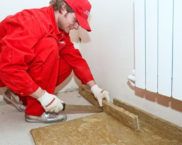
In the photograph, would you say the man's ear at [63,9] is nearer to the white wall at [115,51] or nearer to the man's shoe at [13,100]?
the white wall at [115,51]

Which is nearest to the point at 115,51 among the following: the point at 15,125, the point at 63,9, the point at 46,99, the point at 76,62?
the point at 76,62

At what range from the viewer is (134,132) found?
1.14m

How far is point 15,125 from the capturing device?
4.31 feet

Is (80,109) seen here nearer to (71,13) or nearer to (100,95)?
(100,95)

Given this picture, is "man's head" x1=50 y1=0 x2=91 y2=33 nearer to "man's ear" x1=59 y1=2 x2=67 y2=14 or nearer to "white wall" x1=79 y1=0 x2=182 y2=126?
"man's ear" x1=59 y1=2 x2=67 y2=14

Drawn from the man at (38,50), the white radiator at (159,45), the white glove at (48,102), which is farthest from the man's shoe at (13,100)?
the white radiator at (159,45)

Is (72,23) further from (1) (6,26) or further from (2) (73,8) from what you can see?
(1) (6,26)

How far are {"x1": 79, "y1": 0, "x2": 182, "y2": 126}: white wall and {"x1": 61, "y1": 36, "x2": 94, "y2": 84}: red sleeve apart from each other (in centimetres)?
14

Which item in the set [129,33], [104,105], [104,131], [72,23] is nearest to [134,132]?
[104,131]

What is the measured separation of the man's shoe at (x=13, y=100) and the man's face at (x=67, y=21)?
50cm

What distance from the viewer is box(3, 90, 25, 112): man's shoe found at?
150 cm

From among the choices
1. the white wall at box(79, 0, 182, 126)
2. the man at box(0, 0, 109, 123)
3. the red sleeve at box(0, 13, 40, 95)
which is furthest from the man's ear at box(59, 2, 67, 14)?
the white wall at box(79, 0, 182, 126)

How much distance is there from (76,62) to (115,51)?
8.9 inches

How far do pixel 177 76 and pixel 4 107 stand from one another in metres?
1.05
